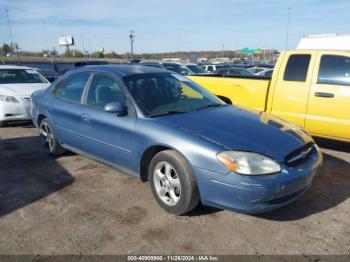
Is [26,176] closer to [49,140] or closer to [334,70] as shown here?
[49,140]

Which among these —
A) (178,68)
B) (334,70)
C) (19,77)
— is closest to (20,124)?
(19,77)

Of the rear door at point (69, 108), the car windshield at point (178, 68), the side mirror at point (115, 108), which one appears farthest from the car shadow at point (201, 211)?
the car windshield at point (178, 68)

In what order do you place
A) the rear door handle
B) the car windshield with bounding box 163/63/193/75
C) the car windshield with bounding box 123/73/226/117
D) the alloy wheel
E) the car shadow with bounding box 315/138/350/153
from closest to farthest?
the alloy wheel < the car windshield with bounding box 123/73/226/117 < the rear door handle < the car shadow with bounding box 315/138/350/153 < the car windshield with bounding box 163/63/193/75

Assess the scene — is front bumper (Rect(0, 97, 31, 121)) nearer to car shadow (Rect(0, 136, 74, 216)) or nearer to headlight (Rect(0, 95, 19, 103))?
headlight (Rect(0, 95, 19, 103))

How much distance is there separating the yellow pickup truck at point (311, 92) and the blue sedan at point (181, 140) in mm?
1685

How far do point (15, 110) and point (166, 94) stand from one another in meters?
4.88

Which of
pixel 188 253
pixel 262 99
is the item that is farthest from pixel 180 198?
pixel 262 99

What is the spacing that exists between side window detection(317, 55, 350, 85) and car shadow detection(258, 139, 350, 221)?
4.16 ft

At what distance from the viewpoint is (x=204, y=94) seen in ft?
15.1

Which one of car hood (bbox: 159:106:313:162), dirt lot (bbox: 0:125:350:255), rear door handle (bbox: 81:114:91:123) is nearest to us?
dirt lot (bbox: 0:125:350:255)

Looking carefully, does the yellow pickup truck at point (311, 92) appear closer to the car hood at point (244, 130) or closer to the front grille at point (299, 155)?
the car hood at point (244, 130)

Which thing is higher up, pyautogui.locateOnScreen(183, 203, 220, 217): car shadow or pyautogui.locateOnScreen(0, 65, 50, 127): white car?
pyautogui.locateOnScreen(0, 65, 50, 127): white car

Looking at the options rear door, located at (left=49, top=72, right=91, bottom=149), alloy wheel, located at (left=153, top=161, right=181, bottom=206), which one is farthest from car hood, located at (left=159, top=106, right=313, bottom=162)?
rear door, located at (left=49, top=72, right=91, bottom=149)

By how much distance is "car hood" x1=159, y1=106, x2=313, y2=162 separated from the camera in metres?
3.16
